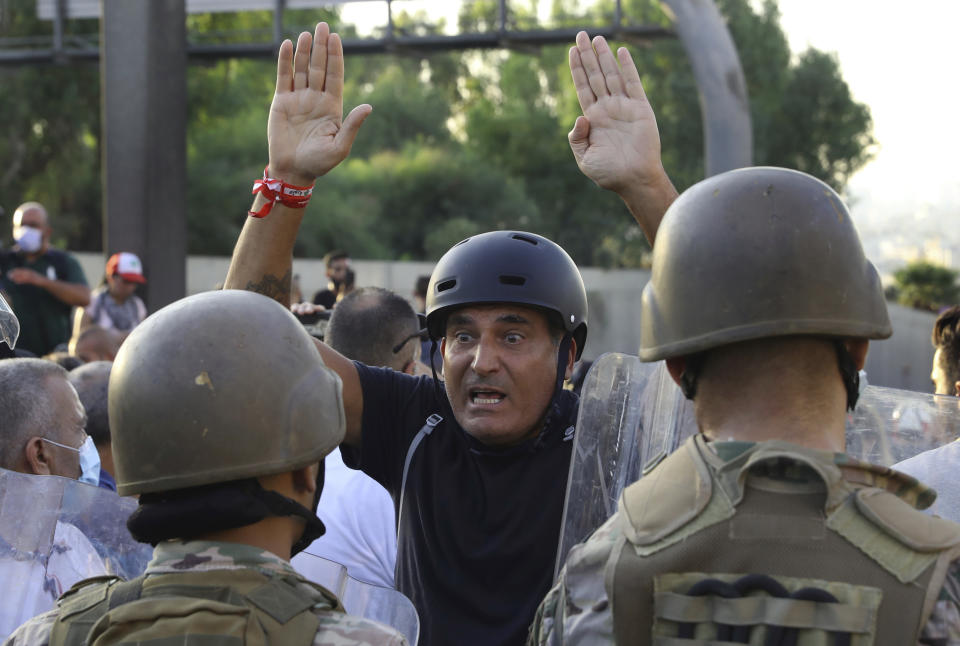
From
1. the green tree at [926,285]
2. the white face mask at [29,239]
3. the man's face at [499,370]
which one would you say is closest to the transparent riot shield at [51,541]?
the man's face at [499,370]

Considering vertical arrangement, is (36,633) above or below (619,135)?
below

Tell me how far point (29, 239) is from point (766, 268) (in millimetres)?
7835

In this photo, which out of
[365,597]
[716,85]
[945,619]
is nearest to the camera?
[945,619]

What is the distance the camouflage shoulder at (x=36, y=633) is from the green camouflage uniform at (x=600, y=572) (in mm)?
874

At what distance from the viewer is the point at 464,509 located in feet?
10.6

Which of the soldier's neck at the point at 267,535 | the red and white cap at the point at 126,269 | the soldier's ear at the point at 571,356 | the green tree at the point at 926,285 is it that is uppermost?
the soldier's ear at the point at 571,356

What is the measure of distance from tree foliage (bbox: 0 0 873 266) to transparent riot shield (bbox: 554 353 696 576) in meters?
31.2

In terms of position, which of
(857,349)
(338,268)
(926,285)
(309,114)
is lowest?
(926,285)

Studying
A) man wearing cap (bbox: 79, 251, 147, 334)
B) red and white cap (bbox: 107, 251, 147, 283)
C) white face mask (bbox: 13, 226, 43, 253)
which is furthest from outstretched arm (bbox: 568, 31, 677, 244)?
red and white cap (bbox: 107, 251, 147, 283)

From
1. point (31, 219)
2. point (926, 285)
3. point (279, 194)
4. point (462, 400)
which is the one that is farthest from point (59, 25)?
point (926, 285)

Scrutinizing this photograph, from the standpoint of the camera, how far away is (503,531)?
315cm

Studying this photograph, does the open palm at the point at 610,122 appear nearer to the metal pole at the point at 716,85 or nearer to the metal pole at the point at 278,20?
the metal pole at the point at 716,85

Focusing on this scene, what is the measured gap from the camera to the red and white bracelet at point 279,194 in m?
3.40

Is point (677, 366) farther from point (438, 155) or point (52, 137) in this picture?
point (438, 155)
